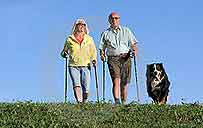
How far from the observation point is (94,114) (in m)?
16.0

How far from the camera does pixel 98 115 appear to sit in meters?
15.9

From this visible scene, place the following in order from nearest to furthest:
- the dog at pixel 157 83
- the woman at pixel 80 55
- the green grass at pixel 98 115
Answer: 1. the green grass at pixel 98 115
2. the woman at pixel 80 55
3. the dog at pixel 157 83

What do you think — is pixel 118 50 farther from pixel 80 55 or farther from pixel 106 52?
pixel 80 55

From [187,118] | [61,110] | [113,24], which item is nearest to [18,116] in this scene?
A: [61,110]

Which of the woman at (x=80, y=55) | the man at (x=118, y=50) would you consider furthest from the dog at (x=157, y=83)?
the woman at (x=80, y=55)

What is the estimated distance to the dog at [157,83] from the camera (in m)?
19.9

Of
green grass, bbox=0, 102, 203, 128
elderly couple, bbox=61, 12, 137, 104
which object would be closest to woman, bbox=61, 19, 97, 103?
elderly couple, bbox=61, 12, 137, 104

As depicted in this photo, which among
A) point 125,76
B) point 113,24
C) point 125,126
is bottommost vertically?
point 125,126

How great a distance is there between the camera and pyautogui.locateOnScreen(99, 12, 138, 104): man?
1928cm

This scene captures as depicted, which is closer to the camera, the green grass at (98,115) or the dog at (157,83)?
the green grass at (98,115)

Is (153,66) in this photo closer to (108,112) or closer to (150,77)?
(150,77)

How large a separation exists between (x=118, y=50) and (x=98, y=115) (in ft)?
12.6

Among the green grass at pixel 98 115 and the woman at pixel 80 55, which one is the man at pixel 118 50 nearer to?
the woman at pixel 80 55

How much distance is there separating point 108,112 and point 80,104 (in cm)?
96
